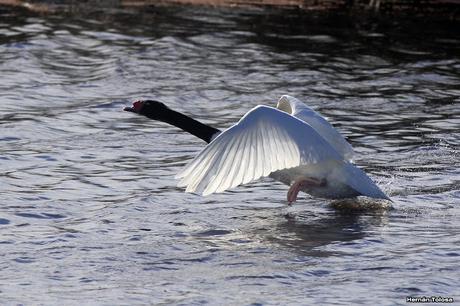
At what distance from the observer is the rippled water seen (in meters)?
7.39

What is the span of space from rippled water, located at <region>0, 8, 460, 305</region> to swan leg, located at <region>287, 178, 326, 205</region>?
153 mm

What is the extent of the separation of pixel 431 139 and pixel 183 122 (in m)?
3.10

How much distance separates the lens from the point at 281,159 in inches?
345

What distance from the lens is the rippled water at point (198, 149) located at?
7.39m

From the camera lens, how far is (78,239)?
27.1ft

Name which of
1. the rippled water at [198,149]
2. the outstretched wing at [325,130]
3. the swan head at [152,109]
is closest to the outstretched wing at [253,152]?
the rippled water at [198,149]

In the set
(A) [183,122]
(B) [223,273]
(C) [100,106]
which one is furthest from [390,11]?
(B) [223,273]

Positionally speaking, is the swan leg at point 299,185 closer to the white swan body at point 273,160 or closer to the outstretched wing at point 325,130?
the white swan body at point 273,160

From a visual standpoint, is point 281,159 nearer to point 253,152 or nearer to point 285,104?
point 253,152

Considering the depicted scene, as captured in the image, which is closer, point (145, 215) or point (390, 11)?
point (145, 215)

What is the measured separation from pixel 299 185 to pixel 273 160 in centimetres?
86

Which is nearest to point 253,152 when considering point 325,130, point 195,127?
point 325,130

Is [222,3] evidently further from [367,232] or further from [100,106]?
[367,232]

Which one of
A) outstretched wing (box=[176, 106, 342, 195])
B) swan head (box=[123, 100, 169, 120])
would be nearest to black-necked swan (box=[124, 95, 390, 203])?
outstretched wing (box=[176, 106, 342, 195])
